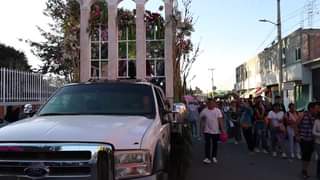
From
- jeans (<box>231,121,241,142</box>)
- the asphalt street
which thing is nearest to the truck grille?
the asphalt street

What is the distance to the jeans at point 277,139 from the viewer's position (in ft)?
55.9

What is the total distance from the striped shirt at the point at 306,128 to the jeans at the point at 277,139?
3992mm

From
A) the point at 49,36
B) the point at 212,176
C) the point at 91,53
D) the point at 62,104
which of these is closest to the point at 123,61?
the point at 91,53

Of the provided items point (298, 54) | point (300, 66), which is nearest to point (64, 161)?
point (300, 66)

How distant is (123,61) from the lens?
60.0 feet

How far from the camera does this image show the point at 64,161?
5898mm

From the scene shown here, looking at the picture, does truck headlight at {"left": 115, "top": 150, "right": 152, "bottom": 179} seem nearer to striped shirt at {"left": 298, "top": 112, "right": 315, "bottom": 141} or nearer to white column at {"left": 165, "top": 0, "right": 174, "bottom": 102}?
striped shirt at {"left": 298, "top": 112, "right": 315, "bottom": 141}

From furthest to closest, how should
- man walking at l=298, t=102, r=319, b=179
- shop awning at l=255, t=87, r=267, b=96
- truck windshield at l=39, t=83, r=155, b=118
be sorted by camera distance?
shop awning at l=255, t=87, r=267, b=96, man walking at l=298, t=102, r=319, b=179, truck windshield at l=39, t=83, r=155, b=118

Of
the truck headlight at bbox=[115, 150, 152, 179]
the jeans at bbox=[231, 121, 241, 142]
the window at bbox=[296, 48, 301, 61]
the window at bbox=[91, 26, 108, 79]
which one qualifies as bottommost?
the jeans at bbox=[231, 121, 241, 142]

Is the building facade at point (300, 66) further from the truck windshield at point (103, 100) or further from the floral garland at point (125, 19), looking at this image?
the truck windshield at point (103, 100)

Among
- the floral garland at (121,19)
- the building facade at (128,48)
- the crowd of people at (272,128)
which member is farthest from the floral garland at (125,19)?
the crowd of people at (272,128)

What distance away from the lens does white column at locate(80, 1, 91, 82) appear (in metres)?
17.5

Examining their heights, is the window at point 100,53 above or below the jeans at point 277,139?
above

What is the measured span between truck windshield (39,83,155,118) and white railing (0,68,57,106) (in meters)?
9.41
